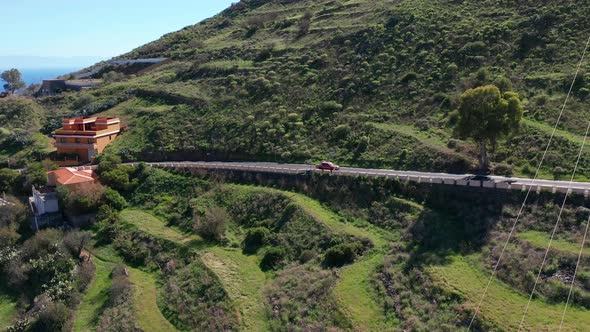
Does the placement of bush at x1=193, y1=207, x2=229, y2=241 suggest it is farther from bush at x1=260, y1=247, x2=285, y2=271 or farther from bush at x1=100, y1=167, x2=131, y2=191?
bush at x1=100, y1=167, x2=131, y2=191

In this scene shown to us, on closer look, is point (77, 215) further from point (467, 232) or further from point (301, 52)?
point (301, 52)

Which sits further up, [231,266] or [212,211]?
[212,211]

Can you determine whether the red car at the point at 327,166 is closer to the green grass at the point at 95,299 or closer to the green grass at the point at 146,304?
the green grass at the point at 146,304

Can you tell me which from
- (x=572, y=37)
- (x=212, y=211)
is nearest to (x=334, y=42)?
(x=572, y=37)

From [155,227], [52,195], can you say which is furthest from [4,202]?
[155,227]

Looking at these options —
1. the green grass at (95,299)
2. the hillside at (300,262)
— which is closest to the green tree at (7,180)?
the hillside at (300,262)

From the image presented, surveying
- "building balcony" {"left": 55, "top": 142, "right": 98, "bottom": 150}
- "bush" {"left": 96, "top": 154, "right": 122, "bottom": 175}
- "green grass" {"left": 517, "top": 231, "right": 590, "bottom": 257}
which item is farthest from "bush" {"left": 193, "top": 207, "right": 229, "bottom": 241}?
"building balcony" {"left": 55, "top": 142, "right": 98, "bottom": 150}

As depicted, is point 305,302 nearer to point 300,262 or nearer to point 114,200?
point 300,262
